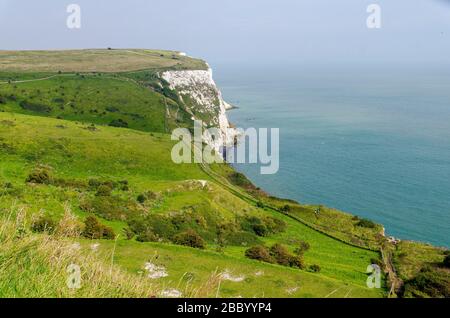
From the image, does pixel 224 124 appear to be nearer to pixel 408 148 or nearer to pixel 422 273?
pixel 408 148

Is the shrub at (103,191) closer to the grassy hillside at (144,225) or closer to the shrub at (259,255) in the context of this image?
the grassy hillside at (144,225)

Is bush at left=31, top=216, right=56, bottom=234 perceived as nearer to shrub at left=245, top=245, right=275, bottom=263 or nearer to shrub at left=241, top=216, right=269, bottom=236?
shrub at left=245, top=245, right=275, bottom=263

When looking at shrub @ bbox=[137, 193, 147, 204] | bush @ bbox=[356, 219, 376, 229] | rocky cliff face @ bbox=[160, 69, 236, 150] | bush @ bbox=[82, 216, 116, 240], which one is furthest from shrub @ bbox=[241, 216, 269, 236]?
rocky cliff face @ bbox=[160, 69, 236, 150]

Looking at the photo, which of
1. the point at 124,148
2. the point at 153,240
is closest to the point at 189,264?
the point at 153,240

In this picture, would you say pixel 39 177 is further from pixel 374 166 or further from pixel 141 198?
pixel 374 166

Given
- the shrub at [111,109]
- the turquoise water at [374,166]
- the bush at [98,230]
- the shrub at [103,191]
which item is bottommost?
the turquoise water at [374,166]

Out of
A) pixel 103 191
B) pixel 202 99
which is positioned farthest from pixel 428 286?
pixel 202 99

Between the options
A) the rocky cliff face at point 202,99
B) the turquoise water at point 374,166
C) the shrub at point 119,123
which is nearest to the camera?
the turquoise water at point 374,166

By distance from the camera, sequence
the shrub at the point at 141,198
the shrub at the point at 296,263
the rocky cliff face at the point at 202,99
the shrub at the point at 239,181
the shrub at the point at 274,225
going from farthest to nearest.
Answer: the rocky cliff face at the point at 202,99 → the shrub at the point at 239,181 → the shrub at the point at 274,225 → the shrub at the point at 141,198 → the shrub at the point at 296,263

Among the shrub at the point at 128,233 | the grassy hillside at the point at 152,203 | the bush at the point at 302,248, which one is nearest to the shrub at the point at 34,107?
the grassy hillside at the point at 152,203
